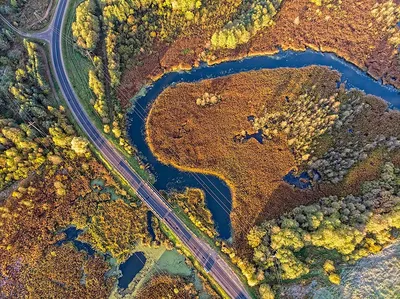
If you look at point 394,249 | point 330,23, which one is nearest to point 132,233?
point 394,249

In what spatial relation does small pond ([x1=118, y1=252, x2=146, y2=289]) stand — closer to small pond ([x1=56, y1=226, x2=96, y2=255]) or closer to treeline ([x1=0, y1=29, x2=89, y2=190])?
small pond ([x1=56, y1=226, x2=96, y2=255])

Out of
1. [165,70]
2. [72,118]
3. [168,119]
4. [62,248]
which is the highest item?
[165,70]

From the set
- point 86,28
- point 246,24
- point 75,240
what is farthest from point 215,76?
point 75,240

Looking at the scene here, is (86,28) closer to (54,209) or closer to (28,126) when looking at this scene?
(28,126)

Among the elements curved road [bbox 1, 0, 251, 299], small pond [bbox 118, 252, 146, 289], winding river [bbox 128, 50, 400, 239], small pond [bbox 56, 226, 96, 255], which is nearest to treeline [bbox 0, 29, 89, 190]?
curved road [bbox 1, 0, 251, 299]

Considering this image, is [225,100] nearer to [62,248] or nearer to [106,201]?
[106,201]

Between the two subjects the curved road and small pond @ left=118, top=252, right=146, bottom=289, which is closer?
the curved road
